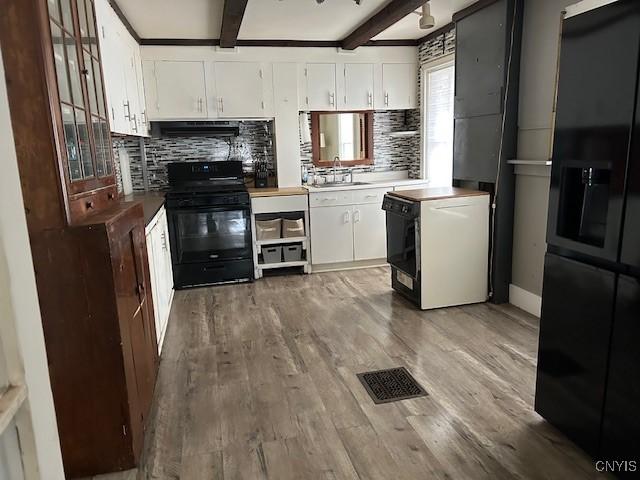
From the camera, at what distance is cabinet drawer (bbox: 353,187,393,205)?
187 inches

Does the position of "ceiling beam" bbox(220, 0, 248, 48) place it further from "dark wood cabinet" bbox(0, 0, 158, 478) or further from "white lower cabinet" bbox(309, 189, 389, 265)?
"white lower cabinet" bbox(309, 189, 389, 265)

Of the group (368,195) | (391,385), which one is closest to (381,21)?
(368,195)

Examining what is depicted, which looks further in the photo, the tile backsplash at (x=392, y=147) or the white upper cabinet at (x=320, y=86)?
the tile backsplash at (x=392, y=147)

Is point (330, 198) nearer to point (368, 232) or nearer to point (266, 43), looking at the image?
point (368, 232)

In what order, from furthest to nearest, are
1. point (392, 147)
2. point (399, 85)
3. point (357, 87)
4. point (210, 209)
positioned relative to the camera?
1. point (392, 147)
2. point (399, 85)
3. point (357, 87)
4. point (210, 209)

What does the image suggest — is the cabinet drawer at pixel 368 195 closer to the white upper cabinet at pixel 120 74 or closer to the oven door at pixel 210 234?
the oven door at pixel 210 234

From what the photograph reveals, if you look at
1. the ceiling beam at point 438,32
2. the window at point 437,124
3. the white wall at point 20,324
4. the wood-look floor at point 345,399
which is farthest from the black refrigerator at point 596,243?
the window at point 437,124

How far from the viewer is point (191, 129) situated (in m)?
4.66

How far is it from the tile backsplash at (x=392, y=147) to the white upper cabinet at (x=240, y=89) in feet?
3.42

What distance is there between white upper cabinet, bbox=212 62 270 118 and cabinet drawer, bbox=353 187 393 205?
1290 millimetres

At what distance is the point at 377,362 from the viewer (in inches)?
111

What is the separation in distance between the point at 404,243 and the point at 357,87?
2129 mm

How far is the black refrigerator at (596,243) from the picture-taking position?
161 cm

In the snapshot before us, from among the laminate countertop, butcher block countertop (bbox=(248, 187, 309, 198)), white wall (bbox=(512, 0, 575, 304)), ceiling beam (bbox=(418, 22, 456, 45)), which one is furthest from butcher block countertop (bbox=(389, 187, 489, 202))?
the laminate countertop
